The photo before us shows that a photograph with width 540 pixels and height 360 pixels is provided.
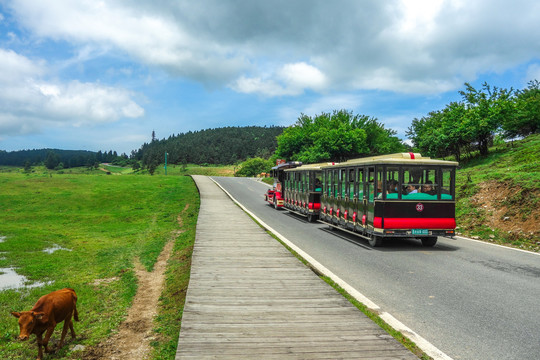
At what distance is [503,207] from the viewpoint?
1670cm

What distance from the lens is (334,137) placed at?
2394 inches

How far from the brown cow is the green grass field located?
434 mm

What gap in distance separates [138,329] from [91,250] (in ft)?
30.3

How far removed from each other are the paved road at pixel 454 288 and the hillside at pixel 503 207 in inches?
81.6

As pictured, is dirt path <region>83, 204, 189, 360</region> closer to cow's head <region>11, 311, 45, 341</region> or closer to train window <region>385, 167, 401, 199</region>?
cow's head <region>11, 311, 45, 341</region>

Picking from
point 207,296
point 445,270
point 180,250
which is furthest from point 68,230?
point 445,270

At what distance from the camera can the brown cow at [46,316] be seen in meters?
4.82

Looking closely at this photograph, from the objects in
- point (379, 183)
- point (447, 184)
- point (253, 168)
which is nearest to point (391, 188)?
point (379, 183)

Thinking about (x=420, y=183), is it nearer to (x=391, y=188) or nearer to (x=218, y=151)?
(x=391, y=188)

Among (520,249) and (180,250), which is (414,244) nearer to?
(520,249)

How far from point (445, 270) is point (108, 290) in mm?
8286

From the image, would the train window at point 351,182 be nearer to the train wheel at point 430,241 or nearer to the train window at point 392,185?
the train window at point 392,185

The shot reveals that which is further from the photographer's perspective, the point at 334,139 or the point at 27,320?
the point at 334,139

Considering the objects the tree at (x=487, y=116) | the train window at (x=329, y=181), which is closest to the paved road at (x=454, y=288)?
the train window at (x=329, y=181)
